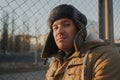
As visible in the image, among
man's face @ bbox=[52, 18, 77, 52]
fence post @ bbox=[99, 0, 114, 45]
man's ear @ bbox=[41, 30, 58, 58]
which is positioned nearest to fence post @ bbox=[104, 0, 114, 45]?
fence post @ bbox=[99, 0, 114, 45]

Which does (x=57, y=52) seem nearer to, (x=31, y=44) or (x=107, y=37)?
(x=31, y=44)

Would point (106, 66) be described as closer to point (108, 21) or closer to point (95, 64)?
point (95, 64)

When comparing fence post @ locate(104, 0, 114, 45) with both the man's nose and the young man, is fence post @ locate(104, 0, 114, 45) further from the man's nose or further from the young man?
the man's nose

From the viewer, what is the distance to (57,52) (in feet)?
8.30

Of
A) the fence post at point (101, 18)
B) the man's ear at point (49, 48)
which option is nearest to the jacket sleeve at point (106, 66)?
the man's ear at point (49, 48)

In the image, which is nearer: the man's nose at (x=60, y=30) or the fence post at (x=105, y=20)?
the man's nose at (x=60, y=30)

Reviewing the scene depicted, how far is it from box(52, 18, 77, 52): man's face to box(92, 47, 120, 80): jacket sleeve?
27cm

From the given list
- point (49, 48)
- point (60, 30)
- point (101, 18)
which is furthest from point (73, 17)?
point (101, 18)

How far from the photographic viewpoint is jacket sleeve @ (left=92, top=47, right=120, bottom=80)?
2012mm

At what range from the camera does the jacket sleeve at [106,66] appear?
201 centimetres

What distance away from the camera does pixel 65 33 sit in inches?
88.4

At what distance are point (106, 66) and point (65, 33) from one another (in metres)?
0.41

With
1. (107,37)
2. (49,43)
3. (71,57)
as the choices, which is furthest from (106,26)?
(71,57)

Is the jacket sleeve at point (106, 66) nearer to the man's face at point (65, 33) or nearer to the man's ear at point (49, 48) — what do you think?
the man's face at point (65, 33)
